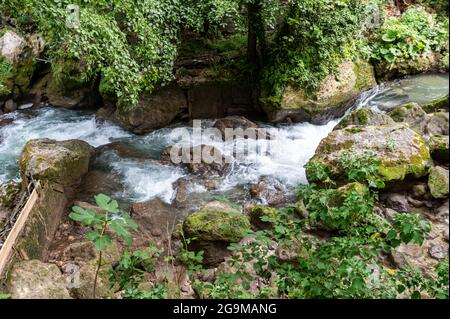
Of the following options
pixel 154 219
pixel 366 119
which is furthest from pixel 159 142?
pixel 366 119

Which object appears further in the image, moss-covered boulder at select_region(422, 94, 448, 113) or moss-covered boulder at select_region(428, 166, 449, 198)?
Answer: moss-covered boulder at select_region(422, 94, 448, 113)

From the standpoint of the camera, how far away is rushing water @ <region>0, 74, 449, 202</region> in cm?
827

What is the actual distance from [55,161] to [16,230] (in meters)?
2.07

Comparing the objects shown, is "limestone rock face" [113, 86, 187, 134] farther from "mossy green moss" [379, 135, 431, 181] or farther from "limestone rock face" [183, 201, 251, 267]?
"mossy green moss" [379, 135, 431, 181]

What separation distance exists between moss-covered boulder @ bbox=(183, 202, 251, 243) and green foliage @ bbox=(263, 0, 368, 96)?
477 centimetres

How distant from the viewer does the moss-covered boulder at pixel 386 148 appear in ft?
21.7

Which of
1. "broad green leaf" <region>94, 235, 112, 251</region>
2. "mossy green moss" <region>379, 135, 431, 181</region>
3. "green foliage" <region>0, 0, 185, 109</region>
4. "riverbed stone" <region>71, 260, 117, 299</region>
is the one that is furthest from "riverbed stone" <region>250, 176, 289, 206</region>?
"broad green leaf" <region>94, 235, 112, 251</region>

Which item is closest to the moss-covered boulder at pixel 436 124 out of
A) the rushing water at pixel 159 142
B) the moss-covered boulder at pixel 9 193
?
the rushing water at pixel 159 142

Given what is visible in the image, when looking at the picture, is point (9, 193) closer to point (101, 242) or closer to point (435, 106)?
point (101, 242)

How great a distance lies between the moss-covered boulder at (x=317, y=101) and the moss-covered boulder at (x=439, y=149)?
10.3 ft

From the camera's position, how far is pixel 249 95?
10.7 m

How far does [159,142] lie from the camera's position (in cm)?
997

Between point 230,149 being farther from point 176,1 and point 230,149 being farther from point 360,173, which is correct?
point 360,173
